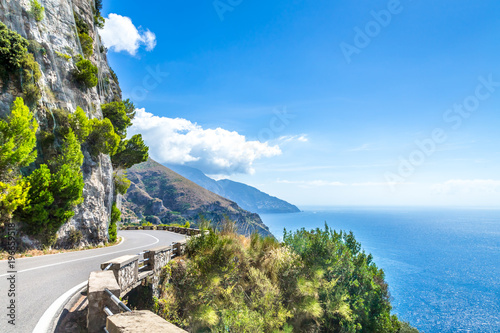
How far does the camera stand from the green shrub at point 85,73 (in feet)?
62.4

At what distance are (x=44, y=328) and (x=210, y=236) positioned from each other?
19.7 feet

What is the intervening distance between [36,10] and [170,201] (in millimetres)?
110408

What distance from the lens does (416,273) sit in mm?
70500

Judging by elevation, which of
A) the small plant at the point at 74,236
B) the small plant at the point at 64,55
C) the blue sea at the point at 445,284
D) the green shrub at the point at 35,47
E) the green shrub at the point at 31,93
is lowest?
the blue sea at the point at 445,284

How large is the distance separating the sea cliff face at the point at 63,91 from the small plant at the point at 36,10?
260 mm

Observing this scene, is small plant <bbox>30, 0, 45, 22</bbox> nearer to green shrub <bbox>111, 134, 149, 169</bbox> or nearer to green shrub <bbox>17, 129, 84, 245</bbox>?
green shrub <bbox>17, 129, 84, 245</bbox>

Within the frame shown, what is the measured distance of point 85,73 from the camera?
758 inches

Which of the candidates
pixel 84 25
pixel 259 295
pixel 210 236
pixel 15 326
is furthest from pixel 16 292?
pixel 84 25

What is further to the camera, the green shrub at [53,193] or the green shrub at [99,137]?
the green shrub at [99,137]

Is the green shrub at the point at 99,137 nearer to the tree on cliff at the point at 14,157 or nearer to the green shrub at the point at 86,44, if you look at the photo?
the tree on cliff at the point at 14,157

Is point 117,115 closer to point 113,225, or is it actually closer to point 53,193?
point 113,225

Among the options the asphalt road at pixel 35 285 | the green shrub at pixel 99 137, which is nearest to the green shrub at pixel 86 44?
the green shrub at pixel 99 137

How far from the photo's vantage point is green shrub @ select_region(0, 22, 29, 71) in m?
13.0

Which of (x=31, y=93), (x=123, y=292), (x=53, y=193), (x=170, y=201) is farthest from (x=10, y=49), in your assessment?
(x=170, y=201)
